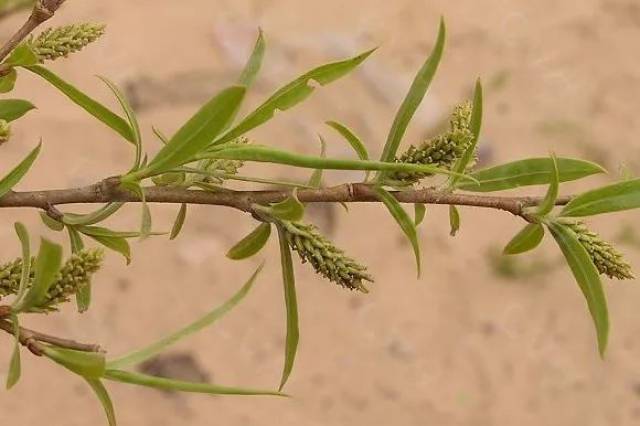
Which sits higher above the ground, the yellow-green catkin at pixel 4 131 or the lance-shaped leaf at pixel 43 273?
the yellow-green catkin at pixel 4 131

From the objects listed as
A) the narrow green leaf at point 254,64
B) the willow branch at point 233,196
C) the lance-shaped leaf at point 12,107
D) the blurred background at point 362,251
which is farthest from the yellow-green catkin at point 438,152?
the blurred background at point 362,251

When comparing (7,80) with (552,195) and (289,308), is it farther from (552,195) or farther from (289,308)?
(552,195)

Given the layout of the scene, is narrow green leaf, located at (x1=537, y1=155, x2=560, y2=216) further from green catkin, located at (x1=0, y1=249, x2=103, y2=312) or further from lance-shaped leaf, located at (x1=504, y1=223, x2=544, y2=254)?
green catkin, located at (x1=0, y1=249, x2=103, y2=312)

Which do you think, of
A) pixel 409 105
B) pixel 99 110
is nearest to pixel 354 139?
pixel 409 105

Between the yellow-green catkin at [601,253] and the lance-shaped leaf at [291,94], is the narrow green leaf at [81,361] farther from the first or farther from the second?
the yellow-green catkin at [601,253]

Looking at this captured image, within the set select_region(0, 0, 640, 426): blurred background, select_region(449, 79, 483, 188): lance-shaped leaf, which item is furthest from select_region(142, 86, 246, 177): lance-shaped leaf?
select_region(0, 0, 640, 426): blurred background

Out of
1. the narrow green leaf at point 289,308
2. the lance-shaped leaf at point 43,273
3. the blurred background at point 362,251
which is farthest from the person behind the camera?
the blurred background at point 362,251
